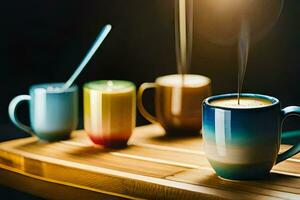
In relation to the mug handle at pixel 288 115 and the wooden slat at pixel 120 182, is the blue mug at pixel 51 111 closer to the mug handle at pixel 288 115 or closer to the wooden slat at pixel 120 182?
the wooden slat at pixel 120 182

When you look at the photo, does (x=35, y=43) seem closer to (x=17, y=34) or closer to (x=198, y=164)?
(x=17, y=34)

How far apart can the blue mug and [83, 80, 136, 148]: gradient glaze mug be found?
6 centimetres

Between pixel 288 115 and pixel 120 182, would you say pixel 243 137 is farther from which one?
pixel 120 182

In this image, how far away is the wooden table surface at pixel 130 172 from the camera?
31.8 inches

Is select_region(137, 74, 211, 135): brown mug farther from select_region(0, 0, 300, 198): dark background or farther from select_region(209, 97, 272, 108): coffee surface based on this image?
select_region(0, 0, 300, 198): dark background

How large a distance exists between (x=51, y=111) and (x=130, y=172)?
0.84ft

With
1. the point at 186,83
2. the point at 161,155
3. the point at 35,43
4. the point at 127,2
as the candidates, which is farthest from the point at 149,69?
the point at 161,155

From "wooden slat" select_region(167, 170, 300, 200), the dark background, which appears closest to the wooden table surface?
"wooden slat" select_region(167, 170, 300, 200)

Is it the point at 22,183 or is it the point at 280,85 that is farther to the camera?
the point at 280,85

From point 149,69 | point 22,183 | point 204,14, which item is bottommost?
point 22,183

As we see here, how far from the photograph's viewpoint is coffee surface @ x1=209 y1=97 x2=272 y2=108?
0.85m

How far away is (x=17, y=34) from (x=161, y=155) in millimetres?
628

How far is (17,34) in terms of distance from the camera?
145 centimetres

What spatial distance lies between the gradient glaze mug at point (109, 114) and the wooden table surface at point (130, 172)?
0.02 m
